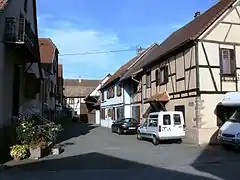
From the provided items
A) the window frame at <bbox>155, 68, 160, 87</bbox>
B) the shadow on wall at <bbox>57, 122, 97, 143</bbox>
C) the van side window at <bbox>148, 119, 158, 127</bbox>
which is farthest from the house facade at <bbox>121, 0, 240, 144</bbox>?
the shadow on wall at <bbox>57, 122, 97, 143</bbox>

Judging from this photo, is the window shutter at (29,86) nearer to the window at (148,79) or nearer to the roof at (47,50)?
the window at (148,79)

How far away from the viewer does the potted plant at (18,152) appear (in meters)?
14.9

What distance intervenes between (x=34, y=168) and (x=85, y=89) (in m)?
90.5

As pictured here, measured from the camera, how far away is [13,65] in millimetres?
18219

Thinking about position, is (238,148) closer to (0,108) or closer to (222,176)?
(222,176)

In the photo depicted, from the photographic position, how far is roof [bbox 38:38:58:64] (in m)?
43.1

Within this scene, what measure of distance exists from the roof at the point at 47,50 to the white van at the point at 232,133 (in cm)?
2747

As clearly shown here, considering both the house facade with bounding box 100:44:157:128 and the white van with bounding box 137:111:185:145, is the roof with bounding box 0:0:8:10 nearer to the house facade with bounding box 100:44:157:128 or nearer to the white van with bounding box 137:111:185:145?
the white van with bounding box 137:111:185:145

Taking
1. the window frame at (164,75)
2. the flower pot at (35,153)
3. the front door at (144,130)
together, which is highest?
the window frame at (164,75)

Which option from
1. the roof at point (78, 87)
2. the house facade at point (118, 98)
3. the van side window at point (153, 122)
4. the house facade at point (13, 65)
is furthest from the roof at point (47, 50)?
the roof at point (78, 87)

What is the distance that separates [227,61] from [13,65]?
12580 mm

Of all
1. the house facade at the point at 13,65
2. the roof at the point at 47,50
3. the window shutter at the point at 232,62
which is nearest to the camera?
the house facade at the point at 13,65

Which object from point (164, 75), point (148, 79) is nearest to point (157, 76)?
point (164, 75)

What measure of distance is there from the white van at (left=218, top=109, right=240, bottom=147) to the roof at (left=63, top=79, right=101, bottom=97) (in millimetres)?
81411
